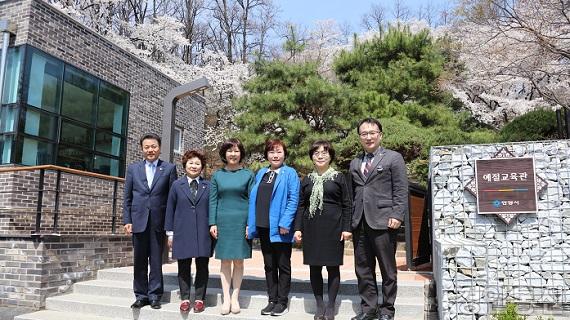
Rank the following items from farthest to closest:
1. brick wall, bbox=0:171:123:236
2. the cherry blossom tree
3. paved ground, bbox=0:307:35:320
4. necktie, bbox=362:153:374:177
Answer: the cherry blossom tree, brick wall, bbox=0:171:123:236, paved ground, bbox=0:307:35:320, necktie, bbox=362:153:374:177

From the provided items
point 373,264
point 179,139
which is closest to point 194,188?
point 373,264

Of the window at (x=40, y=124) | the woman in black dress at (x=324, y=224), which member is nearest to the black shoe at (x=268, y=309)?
the woman in black dress at (x=324, y=224)

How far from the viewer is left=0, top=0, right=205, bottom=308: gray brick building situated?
4.76 m

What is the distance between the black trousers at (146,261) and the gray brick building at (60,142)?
1249mm

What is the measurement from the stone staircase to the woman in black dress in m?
0.37

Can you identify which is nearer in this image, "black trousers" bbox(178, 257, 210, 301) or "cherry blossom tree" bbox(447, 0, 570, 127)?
"black trousers" bbox(178, 257, 210, 301)

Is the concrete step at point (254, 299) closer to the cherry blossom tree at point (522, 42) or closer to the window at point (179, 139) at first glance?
the cherry blossom tree at point (522, 42)

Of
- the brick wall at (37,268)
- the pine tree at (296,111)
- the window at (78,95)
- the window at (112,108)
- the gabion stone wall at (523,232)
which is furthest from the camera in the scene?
the pine tree at (296,111)

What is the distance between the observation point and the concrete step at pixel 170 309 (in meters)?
3.84

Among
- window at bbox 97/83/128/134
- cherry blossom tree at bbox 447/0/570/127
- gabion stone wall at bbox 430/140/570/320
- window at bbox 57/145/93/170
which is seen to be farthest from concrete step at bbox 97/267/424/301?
cherry blossom tree at bbox 447/0/570/127

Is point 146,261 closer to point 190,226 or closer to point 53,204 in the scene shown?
point 190,226

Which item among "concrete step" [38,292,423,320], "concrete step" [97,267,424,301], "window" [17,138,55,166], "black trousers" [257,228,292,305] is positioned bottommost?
"concrete step" [38,292,423,320]

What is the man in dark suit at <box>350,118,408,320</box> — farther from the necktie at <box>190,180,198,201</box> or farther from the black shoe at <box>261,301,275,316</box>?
the necktie at <box>190,180,198,201</box>

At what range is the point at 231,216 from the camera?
3.83 m
